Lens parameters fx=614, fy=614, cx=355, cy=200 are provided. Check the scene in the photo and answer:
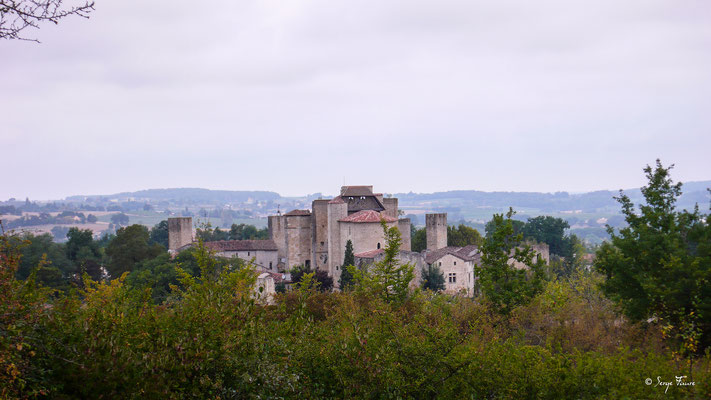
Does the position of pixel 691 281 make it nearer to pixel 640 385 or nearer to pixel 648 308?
pixel 648 308

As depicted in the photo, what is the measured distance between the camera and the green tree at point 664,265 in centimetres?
1567

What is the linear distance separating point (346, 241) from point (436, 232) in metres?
13.8

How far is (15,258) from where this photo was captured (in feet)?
29.5

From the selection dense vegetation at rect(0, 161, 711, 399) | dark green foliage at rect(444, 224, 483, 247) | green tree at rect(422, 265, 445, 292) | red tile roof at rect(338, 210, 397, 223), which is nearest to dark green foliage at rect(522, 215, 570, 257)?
dark green foliage at rect(444, 224, 483, 247)

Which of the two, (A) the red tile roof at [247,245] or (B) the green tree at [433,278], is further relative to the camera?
(A) the red tile roof at [247,245]

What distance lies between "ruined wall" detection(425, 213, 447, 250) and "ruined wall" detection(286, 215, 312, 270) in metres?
11.8

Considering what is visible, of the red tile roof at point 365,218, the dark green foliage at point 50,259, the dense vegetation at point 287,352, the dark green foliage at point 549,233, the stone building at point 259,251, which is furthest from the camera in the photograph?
the dark green foliage at point 549,233

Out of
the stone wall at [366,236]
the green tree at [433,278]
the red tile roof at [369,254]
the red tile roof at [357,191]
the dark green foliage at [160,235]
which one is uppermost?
the red tile roof at [357,191]

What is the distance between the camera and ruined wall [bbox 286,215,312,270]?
2218 inches

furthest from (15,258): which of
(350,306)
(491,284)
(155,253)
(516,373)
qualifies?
(155,253)

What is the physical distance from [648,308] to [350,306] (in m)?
8.49

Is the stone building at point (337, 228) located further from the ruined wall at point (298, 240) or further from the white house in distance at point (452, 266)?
the white house in distance at point (452, 266)

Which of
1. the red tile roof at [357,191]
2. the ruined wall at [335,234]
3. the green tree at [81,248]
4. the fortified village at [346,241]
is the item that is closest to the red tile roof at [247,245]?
the fortified village at [346,241]

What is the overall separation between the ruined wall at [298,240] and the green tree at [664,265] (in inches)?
1517
